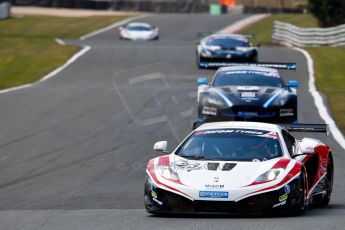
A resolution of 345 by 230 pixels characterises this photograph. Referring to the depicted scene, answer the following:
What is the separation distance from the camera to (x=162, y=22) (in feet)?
218

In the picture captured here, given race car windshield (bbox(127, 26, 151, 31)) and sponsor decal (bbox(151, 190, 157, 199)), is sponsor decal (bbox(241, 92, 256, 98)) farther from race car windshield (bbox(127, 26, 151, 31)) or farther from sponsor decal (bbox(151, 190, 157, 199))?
race car windshield (bbox(127, 26, 151, 31))

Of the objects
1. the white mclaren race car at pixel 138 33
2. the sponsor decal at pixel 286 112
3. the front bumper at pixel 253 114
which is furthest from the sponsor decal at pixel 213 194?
the white mclaren race car at pixel 138 33

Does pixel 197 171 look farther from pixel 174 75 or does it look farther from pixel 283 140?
pixel 174 75

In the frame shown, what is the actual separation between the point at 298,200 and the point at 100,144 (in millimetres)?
7561

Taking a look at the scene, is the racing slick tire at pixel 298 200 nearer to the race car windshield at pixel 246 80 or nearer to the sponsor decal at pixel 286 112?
the sponsor decal at pixel 286 112

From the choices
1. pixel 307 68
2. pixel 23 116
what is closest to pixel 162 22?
pixel 307 68

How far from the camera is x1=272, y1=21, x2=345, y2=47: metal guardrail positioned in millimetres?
41312

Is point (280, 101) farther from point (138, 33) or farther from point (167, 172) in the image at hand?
point (138, 33)

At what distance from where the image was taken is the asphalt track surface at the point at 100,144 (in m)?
10.4

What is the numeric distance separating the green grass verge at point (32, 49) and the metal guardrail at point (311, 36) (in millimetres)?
10430

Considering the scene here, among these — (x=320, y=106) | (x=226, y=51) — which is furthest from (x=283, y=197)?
(x=226, y=51)

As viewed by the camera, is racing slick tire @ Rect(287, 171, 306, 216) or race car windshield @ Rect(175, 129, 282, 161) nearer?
racing slick tire @ Rect(287, 171, 306, 216)

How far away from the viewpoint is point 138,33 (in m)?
53.8

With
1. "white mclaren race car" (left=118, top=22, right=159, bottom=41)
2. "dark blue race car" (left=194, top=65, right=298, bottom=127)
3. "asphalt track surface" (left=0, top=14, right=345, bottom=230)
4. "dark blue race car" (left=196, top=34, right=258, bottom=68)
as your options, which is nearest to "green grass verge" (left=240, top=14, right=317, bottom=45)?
"white mclaren race car" (left=118, top=22, right=159, bottom=41)
